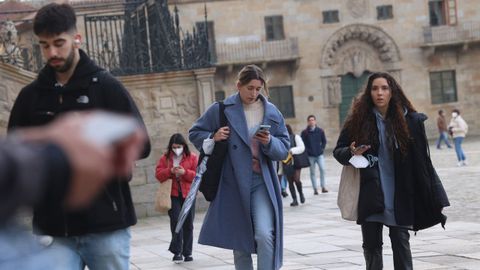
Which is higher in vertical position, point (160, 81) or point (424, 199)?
point (160, 81)

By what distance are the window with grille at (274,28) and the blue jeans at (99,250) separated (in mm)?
44508

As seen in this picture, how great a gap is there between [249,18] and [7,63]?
3376 cm

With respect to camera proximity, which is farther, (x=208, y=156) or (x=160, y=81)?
(x=160, y=81)

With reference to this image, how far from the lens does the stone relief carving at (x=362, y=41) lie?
1953 inches

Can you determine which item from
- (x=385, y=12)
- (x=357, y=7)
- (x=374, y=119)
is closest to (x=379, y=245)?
(x=374, y=119)

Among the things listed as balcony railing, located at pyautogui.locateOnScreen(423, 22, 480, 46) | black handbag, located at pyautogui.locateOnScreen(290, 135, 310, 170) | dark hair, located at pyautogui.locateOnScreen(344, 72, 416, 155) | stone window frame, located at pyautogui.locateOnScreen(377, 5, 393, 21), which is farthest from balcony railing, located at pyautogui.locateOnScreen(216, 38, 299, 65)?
dark hair, located at pyautogui.locateOnScreen(344, 72, 416, 155)

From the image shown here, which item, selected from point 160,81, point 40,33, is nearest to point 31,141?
point 40,33

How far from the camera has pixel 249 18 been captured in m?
48.8

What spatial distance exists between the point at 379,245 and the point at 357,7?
140 feet

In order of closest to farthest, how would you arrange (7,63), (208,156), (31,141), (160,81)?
(31,141) → (208,156) → (7,63) → (160,81)

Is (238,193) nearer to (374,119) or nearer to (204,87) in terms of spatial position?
(374,119)

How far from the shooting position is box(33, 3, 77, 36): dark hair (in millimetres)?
4621

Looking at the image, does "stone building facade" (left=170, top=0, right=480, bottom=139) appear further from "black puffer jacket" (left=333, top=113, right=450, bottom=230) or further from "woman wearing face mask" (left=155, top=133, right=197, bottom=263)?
"black puffer jacket" (left=333, top=113, right=450, bottom=230)

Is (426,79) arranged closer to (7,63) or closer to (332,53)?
(332,53)
